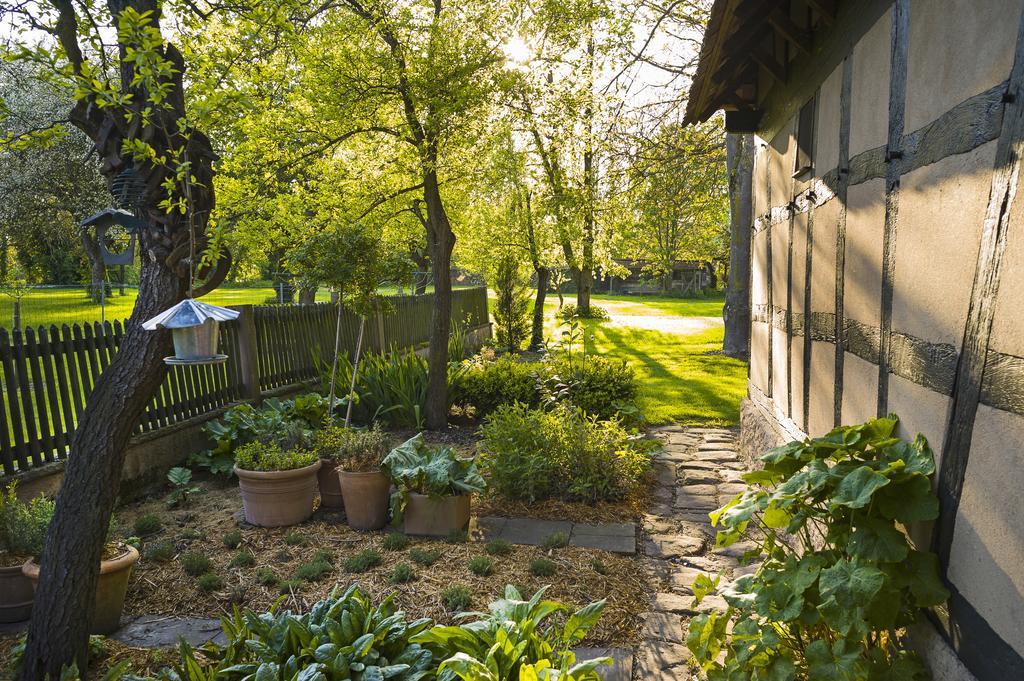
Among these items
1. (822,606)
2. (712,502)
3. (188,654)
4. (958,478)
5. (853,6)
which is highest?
(853,6)

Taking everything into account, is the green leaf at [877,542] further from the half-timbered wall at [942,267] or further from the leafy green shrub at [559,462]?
the leafy green shrub at [559,462]

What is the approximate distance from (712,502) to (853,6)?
144 inches

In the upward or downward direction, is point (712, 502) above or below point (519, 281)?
below

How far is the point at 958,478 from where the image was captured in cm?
236

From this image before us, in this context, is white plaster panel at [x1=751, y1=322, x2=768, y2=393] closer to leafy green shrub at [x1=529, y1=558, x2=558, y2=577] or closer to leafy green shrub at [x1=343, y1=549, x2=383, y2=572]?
leafy green shrub at [x1=529, y1=558, x2=558, y2=577]

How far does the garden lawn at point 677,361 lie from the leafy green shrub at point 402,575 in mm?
4416

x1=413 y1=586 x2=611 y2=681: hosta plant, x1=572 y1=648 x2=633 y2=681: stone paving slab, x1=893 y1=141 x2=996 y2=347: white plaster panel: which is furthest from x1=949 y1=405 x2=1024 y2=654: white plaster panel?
x1=572 y1=648 x2=633 y2=681: stone paving slab

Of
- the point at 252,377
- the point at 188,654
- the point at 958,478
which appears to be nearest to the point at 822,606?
the point at 958,478

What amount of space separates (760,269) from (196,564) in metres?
5.29

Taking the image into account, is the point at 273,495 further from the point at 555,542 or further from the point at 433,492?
the point at 555,542

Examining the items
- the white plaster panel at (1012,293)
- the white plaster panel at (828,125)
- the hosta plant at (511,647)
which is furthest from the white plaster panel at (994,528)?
the white plaster panel at (828,125)

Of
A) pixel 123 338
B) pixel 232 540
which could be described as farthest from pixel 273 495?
pixel 123 338

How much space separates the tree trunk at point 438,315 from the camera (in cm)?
833

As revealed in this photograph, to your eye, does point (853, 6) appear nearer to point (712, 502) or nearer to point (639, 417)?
point (712, 502)
